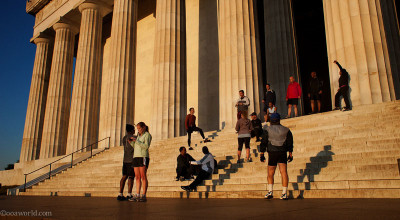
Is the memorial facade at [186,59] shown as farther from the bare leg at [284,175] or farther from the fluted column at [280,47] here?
the bare leg at [284,175]

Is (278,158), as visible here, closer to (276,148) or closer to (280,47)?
(276,148)

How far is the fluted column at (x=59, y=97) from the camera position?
91.8 feet

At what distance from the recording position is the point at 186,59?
2430cm

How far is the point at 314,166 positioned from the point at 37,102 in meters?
30.9

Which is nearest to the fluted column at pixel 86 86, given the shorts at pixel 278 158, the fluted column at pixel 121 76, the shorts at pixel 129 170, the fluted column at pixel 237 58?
the fluted column at pixel 121 76

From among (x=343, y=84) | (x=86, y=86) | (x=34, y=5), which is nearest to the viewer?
(x=343, y=84)

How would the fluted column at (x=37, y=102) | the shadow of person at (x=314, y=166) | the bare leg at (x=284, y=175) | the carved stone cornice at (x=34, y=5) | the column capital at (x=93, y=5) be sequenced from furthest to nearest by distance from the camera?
the carved stone cornice at (x=34, y=5) → the fluted column at (x=37, y=102) → the column capital at (x=93, y=5) → the shadow of person at (x=314, y=166) → the bare leg at (x=284, y=175)

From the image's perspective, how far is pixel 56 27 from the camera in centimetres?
3098

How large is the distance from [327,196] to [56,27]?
31.3 m

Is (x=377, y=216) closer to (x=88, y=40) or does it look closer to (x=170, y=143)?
(x=170, y=143)

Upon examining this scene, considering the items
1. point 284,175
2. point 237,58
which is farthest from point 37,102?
point 284,175

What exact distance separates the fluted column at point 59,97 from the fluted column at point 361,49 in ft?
78.4

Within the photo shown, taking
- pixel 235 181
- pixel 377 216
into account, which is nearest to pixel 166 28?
pixel 235 181

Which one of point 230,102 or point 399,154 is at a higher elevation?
point 230,102
